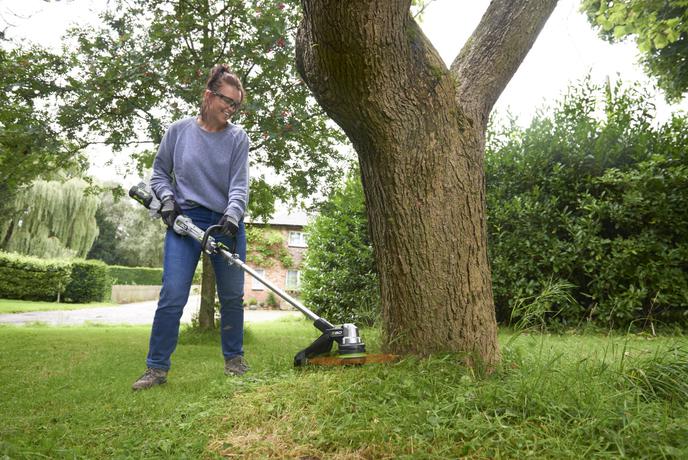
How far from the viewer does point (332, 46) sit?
237 centimetres

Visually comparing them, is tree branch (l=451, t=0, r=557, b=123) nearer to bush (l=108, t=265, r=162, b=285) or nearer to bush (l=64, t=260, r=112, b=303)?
bush (l=64, t=260, r=112, b=303)

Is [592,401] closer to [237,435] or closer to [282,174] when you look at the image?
[237,435]

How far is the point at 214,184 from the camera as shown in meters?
3.50

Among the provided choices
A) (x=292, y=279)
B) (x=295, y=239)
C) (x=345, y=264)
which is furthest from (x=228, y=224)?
(x=295, y=239)

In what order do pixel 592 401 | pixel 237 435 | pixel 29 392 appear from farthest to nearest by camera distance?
pixel 29 392
pixel 237 435
pixel 592 401

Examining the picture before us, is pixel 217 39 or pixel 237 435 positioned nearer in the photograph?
pixel 237 435

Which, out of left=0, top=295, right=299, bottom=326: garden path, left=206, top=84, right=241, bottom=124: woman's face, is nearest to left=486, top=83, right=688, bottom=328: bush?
left=206, top=84, right=241, bottom=124: woman's face

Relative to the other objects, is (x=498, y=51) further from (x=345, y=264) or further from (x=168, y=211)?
(x=345, y=264)

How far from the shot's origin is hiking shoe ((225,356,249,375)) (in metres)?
3.36

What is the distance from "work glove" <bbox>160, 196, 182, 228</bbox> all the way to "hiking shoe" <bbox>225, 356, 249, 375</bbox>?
3.38 feet

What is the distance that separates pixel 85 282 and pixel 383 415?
74.8 feet

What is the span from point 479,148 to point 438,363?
4.04 feet

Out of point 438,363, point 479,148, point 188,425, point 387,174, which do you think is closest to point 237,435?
point 188,425

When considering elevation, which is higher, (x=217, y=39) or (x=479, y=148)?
(x=217, y=39)
